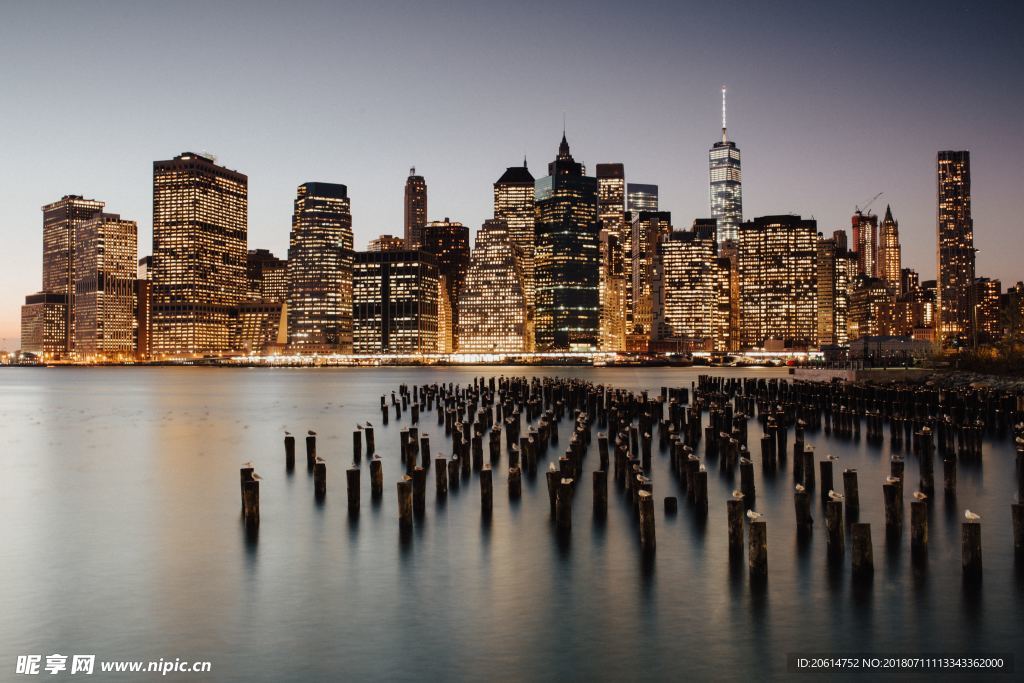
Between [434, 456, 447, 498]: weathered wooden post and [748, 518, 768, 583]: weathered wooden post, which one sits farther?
[434, 456, 447, 498]: weathered wooden post

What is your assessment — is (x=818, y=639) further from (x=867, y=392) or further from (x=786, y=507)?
(x=867, y=392)

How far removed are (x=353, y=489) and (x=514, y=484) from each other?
486 centimetres

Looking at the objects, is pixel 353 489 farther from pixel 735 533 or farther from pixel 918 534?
pixel 918 534

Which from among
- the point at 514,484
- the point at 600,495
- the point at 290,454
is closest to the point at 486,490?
the point at 514,484

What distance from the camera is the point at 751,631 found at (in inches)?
577

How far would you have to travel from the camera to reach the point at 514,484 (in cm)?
2627

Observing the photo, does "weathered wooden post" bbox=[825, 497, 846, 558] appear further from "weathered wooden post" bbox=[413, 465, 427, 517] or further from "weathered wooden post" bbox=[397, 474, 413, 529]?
"weathered wooden post" bbox=[413, 465, 427, 517]

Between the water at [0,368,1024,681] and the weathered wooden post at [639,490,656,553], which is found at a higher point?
the weathered wooden post at [639,490,656,553]

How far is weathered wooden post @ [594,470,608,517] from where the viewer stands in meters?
23.3

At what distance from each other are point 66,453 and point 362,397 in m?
53.7

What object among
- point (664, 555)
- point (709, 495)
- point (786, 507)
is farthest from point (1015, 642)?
point (709, 495)

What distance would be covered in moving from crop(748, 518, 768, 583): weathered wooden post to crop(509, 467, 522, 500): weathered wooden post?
32.7 feet

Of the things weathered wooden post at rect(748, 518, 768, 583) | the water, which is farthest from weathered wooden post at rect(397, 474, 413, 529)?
weathered wooden post at rect(748, 518, 768, 583)

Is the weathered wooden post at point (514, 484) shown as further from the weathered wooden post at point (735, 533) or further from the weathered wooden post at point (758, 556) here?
the weathered wooden post at point (758, 556)
